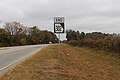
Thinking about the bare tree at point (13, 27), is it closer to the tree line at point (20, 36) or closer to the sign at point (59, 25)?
the tree line at point (20, 36)

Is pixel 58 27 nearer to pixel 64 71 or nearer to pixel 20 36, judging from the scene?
pixel 64 71

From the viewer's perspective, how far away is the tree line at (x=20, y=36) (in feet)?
347

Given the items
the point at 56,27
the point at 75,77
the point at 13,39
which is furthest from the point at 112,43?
the point at 13,39

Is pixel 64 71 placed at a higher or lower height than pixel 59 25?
lower

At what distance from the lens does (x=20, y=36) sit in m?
129

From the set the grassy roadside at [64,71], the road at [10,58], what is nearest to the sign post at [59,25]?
the grassy roadside at [64,71]

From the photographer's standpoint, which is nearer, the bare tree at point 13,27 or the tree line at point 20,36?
the tree line at point 20,36

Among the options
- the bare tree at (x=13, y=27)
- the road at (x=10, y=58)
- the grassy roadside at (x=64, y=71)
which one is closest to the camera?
the grassy roadside at (x=64, y=71)

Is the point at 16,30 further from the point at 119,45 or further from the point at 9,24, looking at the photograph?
the point at 119,45

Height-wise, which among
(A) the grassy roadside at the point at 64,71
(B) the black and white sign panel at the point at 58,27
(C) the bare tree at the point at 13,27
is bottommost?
(A) the grassy roadside at the point at 64,71

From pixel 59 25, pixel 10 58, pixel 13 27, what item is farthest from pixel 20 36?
pixel 59 25

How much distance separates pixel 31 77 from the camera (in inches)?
512

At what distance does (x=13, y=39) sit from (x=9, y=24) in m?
28.7

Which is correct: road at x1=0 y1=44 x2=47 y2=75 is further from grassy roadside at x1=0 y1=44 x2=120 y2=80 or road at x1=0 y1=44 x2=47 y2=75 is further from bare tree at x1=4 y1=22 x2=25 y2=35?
bare tree at x1=4 y1=22 x2=25 y2=35
